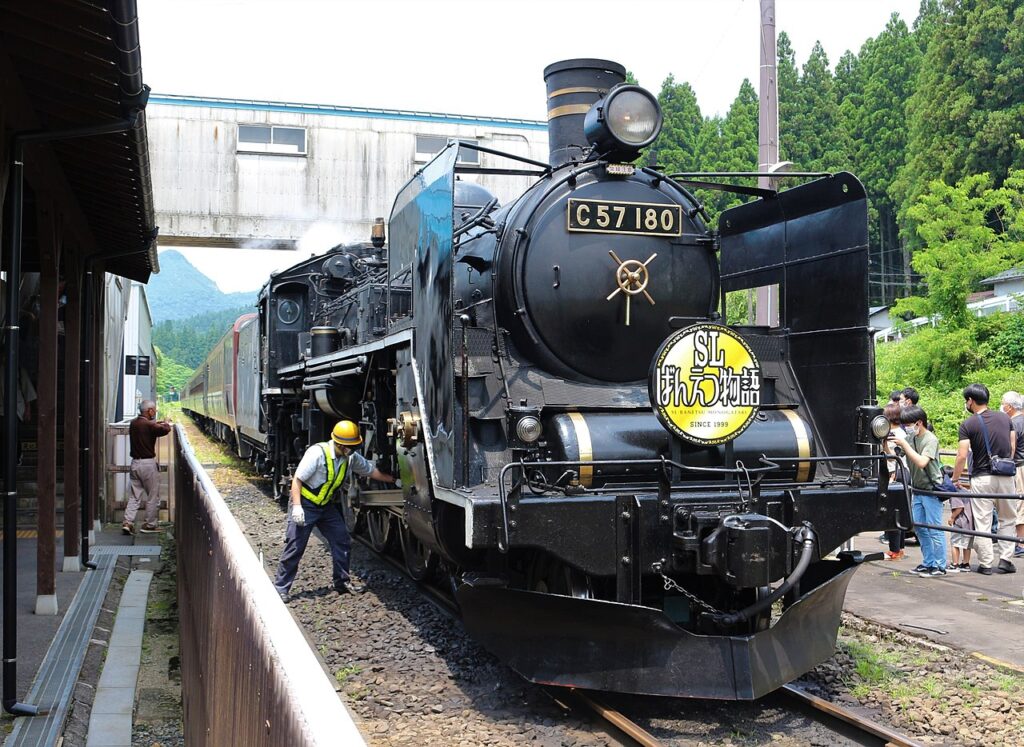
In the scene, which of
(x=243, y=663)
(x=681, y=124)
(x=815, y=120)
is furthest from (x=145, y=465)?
(x=681, y=124)

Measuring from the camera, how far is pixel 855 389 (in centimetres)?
566

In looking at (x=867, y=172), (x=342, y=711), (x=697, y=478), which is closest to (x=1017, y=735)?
(x=697, y=478)

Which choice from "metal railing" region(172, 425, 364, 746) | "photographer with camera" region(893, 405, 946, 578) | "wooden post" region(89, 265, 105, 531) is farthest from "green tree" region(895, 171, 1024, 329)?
"metal railing" region(172, 425, 364, 746)

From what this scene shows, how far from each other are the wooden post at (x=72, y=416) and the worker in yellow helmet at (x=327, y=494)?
2.13 meters

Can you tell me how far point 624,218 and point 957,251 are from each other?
700 inches

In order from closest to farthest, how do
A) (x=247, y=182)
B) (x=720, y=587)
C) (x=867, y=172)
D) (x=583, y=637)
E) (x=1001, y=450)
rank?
1. (x=583, y=637)
2. (x=720, y=587)
3. (x=1001, y=450)
4. (x=247, y=182)
5. (x=867, y=172)

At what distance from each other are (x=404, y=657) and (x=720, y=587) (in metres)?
1.97

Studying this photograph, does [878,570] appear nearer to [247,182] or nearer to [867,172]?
[247,182]

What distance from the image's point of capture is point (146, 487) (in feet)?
36.8

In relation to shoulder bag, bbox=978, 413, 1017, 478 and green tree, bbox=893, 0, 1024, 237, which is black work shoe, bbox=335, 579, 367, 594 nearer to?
shoulder bag, bbox=978, 413, 1017, 478

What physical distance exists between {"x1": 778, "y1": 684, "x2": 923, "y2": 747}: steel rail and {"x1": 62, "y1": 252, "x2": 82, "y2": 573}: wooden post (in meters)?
6.22

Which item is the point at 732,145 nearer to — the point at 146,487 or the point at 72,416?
the point at 146,487

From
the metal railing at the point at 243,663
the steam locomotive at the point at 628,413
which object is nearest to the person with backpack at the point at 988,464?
the steam locomotive at the point at 628,413

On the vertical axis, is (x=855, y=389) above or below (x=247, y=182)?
below
